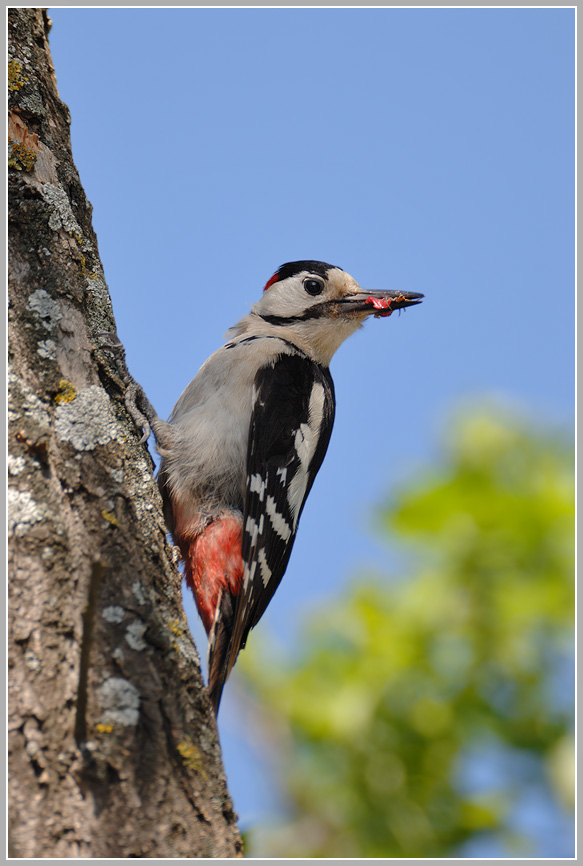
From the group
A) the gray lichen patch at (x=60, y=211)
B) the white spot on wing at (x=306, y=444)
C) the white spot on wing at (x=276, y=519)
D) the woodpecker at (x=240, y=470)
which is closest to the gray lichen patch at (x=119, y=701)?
the woodpecker at (x=240, y=470)

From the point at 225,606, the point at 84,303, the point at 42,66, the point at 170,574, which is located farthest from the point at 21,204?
the point at 225,606

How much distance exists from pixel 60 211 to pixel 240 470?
136cm

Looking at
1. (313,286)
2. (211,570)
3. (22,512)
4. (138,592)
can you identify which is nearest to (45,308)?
(22,512)

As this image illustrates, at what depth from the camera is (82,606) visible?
5.43ft

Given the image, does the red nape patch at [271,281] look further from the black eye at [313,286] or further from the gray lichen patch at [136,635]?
the gray lichen patch at [136,635]

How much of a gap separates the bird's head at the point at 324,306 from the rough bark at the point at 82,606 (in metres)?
1.88

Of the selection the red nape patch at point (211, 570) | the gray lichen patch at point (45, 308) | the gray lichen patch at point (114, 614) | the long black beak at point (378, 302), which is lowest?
the gray lichen patch at point (114, 614)

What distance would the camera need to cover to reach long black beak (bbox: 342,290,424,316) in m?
4.02

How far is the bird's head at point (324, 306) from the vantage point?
402 cm

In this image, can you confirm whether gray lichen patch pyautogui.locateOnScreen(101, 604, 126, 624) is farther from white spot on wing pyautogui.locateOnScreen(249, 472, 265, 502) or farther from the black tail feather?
white spot on wing pyautogui.locateOnScreen(249, 472, 265, 502)

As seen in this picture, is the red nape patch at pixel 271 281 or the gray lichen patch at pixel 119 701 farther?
the red nape patch at pixel 271 281

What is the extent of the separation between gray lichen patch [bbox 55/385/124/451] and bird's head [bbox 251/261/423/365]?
6.47 ft

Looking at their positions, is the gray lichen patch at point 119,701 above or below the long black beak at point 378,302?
below

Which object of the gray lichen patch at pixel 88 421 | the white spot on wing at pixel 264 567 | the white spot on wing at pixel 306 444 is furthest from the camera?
the white spot on wing at pixel 306 444
